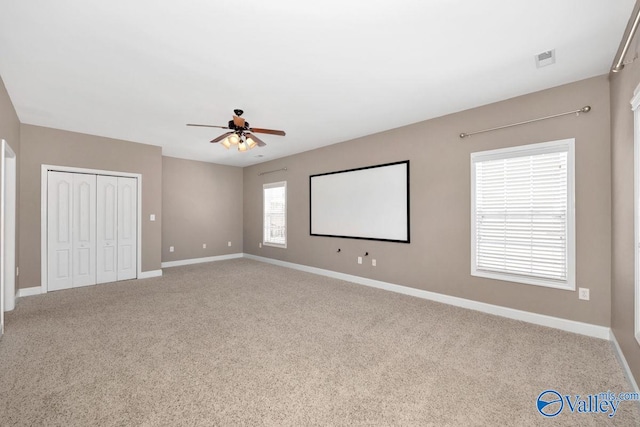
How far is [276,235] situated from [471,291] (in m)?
4.59

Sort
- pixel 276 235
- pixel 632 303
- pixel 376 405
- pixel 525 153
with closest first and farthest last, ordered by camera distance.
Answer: pixel 376 405
pixel 632 303
pixel 525 153
pixel 276 235

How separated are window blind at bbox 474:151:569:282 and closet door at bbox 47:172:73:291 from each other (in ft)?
21.2

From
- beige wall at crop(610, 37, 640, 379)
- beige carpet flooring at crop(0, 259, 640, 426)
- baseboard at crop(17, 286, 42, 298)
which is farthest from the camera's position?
baseboard at crop(17, 286, 42, 298)

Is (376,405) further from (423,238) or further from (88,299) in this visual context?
(88,299)

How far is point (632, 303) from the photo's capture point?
2143mm

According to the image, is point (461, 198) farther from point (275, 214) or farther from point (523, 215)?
point (275, 214)

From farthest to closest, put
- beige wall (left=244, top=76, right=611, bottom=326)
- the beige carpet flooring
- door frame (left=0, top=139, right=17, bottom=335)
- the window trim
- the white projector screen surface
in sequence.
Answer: the white projector screen surface
door frame (left=0, top=139, right=17, bottom=335)
beige wall (left=244, top=76, right=611, bottom=326)
the window trim
the beige carpet flooring

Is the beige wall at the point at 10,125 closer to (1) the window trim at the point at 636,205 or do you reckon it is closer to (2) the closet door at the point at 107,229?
(2) the closet door at the point at 107,229

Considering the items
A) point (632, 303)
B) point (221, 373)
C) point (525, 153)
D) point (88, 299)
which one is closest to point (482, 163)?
point (525, 153)

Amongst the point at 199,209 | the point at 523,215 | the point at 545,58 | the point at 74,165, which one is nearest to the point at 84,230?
the point at 74,165

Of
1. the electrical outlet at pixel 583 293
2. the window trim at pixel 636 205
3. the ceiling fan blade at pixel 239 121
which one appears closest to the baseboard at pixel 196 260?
the ceiling fan blade at pixel 239 121

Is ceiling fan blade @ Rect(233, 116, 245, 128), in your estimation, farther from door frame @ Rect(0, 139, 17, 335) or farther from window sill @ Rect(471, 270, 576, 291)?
window sill @ Rect(471, 270, 576, 291)

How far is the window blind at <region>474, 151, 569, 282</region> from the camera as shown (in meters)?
3.13

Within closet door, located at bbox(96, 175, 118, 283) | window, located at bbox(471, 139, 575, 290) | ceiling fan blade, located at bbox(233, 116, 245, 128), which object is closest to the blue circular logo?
window, located at bbox(471, 139, 575, 290)
